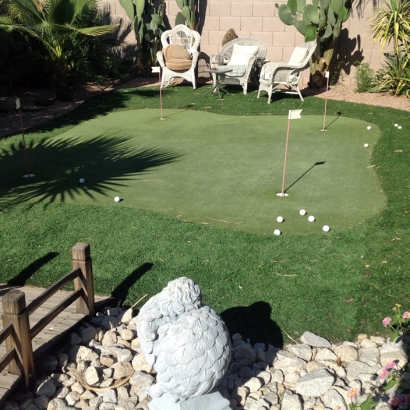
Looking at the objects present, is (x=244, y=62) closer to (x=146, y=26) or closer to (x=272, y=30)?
(x=272, y=30)

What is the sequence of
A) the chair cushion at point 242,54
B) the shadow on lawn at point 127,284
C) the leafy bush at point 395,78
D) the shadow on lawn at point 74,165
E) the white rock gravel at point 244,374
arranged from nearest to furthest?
the white rock gravel at point 244,374
the shadow on lawn at point 127,284
the shadow on lawn at point 74,165
the leafy bush at point 395,78
the chair cushion at point 242,54

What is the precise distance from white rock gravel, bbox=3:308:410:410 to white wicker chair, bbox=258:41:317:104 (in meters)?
7.79

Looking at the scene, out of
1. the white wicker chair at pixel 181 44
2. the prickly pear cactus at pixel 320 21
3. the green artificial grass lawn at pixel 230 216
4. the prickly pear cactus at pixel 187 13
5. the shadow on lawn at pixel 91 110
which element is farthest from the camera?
the prickly pear cactus at pixel 187 13

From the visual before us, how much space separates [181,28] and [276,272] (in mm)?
9495

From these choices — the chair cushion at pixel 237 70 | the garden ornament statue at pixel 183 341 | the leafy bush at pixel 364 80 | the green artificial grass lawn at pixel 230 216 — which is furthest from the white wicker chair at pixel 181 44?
the garden ornament statue at pixel 183 341

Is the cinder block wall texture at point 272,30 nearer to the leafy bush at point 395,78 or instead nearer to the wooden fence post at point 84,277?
the leafy bush at point 395,78

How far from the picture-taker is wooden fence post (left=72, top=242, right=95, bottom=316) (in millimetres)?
4039

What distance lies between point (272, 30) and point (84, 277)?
34.0 feet

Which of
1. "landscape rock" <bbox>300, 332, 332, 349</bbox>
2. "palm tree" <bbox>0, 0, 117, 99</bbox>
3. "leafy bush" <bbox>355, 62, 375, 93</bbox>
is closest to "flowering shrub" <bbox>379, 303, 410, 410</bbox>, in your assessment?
"landscape rock" <bbox>300, 332, 332, 349</bbox>

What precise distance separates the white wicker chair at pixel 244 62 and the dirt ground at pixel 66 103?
1297 mm

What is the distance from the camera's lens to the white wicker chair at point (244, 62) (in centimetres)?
1170

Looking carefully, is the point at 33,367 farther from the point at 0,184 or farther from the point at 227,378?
the point at 0,184

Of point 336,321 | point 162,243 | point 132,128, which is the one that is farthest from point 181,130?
point 336,321

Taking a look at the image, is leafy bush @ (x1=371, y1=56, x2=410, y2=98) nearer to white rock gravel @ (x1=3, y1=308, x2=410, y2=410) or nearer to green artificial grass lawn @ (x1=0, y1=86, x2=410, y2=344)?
green artificial grass lawn @ (x1=0, y1=86, x2=410, y2=344)
